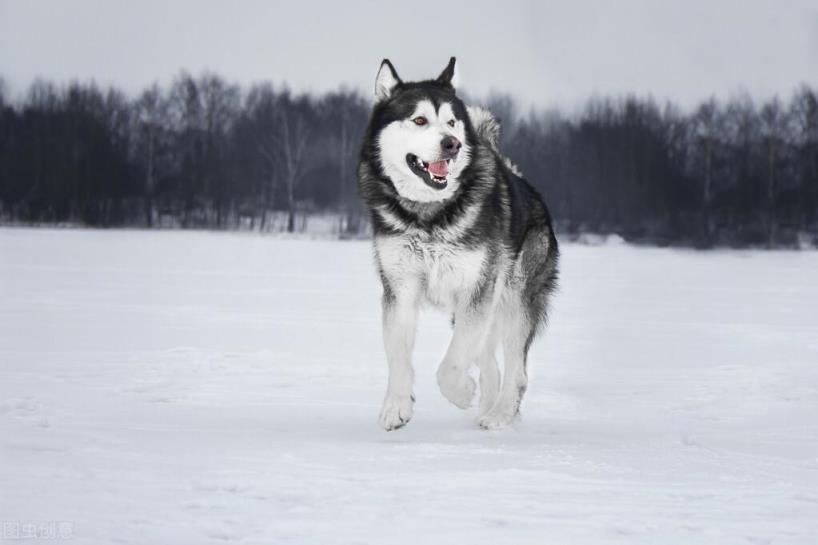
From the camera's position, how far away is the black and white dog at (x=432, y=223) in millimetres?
5164

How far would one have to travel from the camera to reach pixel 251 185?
54.1m

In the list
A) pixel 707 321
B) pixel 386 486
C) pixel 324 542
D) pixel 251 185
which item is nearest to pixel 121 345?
pixel 386 486

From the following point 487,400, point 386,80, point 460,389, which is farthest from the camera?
point 487,400

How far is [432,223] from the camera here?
518 centimetres

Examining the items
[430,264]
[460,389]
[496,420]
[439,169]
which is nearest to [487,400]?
[496,420]

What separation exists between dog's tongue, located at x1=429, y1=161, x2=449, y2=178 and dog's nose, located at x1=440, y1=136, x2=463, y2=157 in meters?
0.16

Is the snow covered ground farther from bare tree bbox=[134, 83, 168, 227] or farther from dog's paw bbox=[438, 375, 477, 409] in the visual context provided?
bare tree bbox=[134, 83, 168, 227]

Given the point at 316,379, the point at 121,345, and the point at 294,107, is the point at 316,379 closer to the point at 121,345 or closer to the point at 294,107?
the point at 121,345

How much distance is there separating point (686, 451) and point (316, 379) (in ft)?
11.1

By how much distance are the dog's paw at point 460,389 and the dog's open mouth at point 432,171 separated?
113 centimetres

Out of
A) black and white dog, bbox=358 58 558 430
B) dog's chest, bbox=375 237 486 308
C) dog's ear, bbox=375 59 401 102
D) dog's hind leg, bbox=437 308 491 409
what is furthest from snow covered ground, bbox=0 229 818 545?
dog's ear, bbox=375 59 401 102

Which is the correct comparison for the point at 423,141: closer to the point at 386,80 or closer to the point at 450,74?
the point at 386,80

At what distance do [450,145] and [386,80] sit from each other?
86cm

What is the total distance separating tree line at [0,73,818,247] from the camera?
47.5 m
